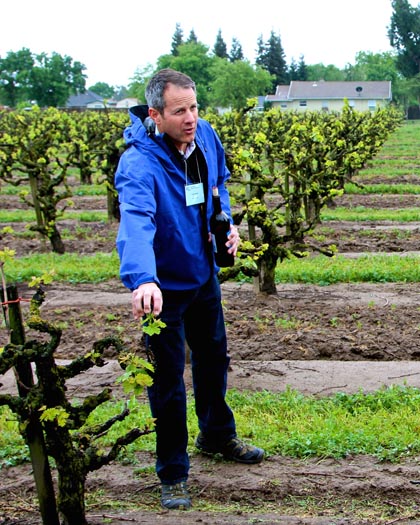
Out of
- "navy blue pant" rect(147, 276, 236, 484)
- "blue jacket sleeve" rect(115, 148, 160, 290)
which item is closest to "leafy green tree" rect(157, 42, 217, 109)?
"navy blue pant" rect(147, 276, 236, 484)

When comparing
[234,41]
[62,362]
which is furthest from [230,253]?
[234,41]

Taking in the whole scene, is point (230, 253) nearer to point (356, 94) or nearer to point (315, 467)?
point (315, 467)

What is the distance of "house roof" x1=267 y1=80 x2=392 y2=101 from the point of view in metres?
104

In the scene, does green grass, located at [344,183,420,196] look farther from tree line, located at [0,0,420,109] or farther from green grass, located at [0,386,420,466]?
tree line, located at [0,0,420,109]

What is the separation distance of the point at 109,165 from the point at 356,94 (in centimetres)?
9491

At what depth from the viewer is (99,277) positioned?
34.2 ft

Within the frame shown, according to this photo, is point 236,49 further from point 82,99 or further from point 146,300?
point 146,300

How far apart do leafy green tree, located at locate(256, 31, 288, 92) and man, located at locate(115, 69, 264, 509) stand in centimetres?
11282

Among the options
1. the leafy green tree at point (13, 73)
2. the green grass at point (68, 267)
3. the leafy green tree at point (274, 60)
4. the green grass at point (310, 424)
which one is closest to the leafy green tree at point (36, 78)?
the leafy green tree at point (13, 73)

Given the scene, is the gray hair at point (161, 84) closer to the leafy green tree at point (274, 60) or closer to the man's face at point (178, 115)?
the man's face at point (178, 115)

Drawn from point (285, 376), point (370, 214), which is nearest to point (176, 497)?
point (285, 376)

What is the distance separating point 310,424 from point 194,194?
6.05ft

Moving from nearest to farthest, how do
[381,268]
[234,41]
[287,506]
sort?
[287,506], [381,268], [234,41]

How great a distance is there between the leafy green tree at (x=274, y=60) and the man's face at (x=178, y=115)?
11301 centimetres
